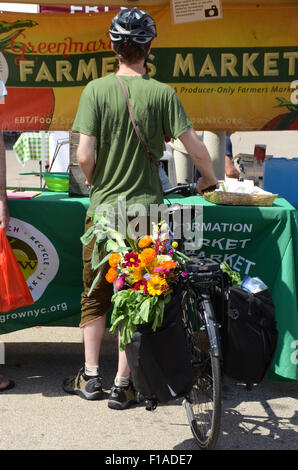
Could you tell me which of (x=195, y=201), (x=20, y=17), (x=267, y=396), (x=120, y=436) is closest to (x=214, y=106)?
(x=195, y=201)

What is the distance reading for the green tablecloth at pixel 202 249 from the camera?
11.9 feet

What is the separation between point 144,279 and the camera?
284 cm

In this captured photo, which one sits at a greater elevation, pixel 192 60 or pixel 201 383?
pixel 192 60

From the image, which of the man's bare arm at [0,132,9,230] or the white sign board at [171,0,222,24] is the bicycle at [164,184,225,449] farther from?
the white sign board at [171,0,222,24]

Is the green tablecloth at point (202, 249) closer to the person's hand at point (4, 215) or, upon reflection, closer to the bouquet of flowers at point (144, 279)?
the person's hand at point (4, 215)

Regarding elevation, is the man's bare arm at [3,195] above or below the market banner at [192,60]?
below

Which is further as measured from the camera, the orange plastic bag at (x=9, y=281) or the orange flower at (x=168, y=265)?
the orange plastic bag at (x=9, y=281)

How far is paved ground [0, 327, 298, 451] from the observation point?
9.97 ft

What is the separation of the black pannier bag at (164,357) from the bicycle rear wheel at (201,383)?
0.10m

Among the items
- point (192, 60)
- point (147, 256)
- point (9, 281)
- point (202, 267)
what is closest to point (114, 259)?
point (147, 256)

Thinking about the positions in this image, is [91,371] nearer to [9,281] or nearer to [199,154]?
[9,281]

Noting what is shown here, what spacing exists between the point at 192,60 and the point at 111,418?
103 inches

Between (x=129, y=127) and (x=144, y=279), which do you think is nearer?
(x=144, y=279)

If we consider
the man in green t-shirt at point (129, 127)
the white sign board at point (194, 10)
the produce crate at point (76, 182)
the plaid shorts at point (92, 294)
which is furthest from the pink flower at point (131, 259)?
the white sign board at point (194, 10)
